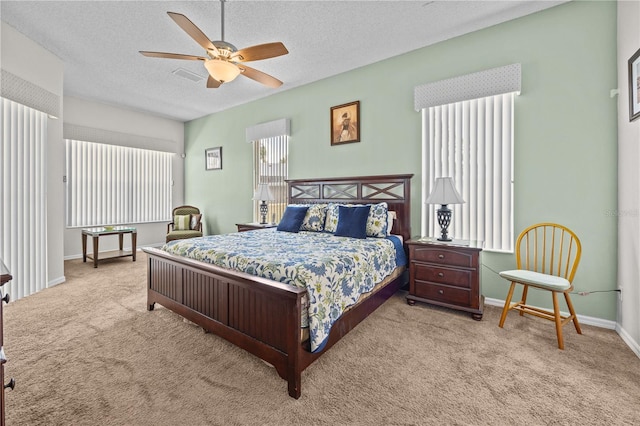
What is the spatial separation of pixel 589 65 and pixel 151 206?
746 centimetres

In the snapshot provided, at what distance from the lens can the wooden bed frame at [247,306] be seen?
1726 millimetres

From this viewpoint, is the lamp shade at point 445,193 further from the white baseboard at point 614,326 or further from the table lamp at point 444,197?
the white baseboard at point 614,326

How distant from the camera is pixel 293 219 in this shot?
12.2ft

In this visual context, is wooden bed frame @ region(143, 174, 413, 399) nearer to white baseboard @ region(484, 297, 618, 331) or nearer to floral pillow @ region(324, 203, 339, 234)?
floral pillow @ region(324, 203, 339, 234)

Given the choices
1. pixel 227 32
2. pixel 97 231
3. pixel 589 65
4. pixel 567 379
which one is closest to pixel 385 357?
pixel 567 379

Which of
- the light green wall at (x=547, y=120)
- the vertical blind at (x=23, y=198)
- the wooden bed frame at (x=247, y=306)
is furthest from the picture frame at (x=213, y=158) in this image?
the wooden bed frame at (x=247, y=306)

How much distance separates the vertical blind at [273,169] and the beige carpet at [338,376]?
2.68 metres

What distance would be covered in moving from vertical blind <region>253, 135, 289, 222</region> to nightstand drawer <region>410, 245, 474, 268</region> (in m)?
2.58

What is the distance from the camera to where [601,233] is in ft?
8.60

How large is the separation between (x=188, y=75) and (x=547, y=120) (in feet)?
15.2

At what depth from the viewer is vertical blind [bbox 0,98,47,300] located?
10.3ft

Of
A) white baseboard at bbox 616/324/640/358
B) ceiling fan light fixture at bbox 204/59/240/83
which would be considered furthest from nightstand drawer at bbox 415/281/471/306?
ceiling fan light fixture at bbox 204/59/240/83

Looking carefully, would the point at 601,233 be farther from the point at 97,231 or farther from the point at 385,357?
the point at 97,231

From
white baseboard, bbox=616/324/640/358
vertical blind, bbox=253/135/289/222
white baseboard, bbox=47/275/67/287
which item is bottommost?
white baseboard, bbox=616/324/640/358
